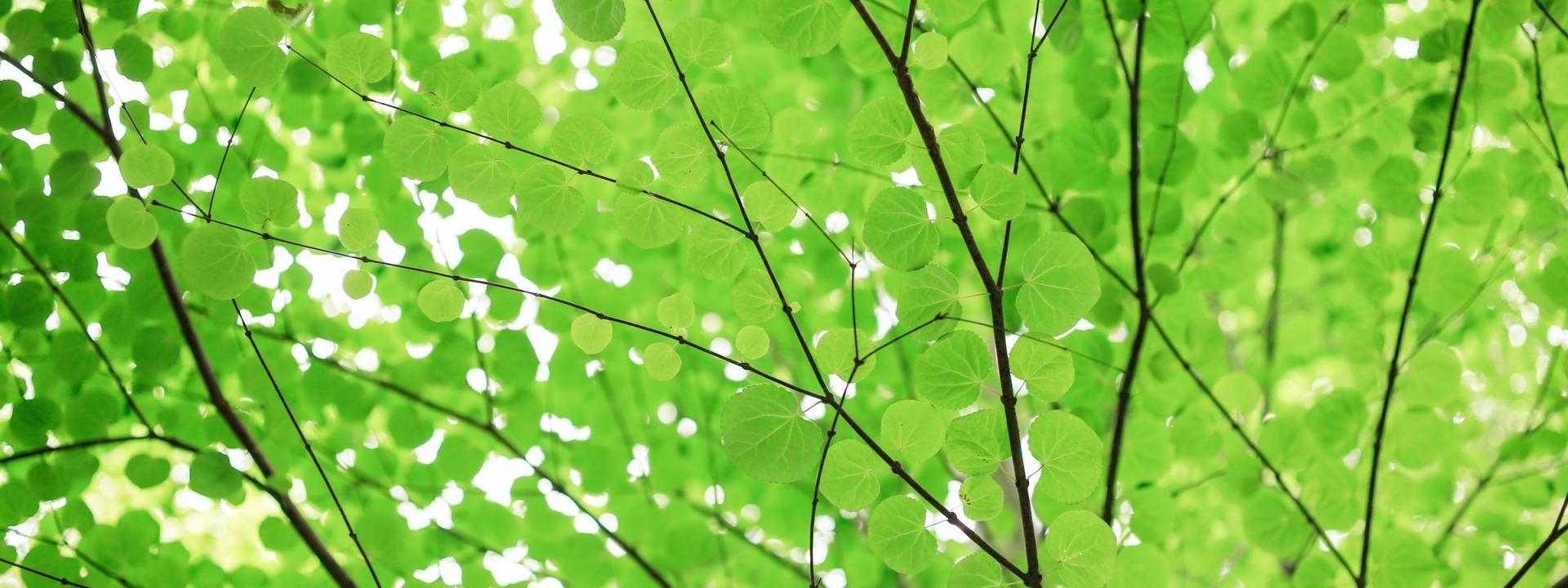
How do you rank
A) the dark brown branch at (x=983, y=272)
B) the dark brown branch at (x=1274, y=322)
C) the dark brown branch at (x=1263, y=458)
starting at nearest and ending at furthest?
the dark brown branch at (x=983, y=272) < the dark brown branch at (x=1263, y=458) < the dark brown branch at (x=1274, y=322)

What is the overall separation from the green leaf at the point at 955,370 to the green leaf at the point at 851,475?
87 millimetres

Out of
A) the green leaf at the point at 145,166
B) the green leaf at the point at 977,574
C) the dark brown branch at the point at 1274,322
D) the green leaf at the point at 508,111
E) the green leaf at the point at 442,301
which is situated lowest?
the green leaf at the point at 977,574

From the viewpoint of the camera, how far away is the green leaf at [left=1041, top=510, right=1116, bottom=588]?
799 mm

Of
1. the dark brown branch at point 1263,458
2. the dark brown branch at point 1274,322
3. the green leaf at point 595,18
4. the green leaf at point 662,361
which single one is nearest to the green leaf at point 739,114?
the green leaf at point 595,18

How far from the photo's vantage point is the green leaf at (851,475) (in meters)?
0.84

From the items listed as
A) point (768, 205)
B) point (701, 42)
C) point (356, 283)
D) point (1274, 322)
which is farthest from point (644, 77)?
point (1274, 322)

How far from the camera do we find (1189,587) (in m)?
1.74

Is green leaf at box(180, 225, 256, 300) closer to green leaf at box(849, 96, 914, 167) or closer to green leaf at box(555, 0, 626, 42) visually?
green leaf at box(555, 0, 626, 42)

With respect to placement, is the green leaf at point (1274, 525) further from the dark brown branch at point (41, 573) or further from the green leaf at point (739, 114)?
the dark brown branch at point (41, 573)

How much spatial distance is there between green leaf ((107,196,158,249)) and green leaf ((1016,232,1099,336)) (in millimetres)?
881

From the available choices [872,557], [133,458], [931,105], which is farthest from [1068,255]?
[133,458]

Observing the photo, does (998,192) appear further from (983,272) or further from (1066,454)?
(1066,454)

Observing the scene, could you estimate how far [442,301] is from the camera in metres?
0.89

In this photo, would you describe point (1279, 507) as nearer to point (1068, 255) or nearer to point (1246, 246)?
point (1246, 246)
